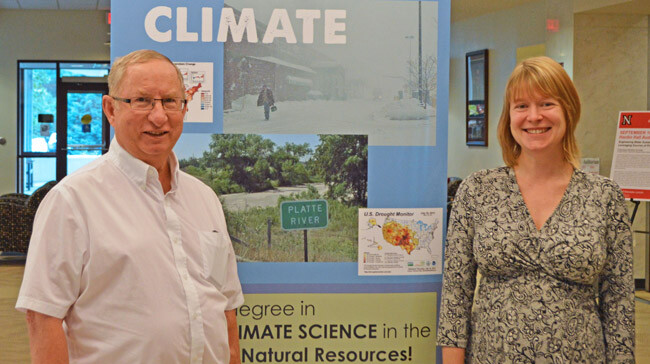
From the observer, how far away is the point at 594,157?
8.36 metres

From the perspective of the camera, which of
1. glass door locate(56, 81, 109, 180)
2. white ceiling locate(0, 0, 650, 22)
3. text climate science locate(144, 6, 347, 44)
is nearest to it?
text climate science locate(144, 6, 347, 44)

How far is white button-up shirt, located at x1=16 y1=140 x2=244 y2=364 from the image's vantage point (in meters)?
1.69

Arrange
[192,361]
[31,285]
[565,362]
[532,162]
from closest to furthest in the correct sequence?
[31,285]
[192,361]
[565,362]
[532,162]

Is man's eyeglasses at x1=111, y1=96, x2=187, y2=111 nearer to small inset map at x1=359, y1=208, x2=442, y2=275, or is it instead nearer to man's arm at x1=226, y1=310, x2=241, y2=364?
man's arm at x1=226, y1=310, x2=241, y2=364

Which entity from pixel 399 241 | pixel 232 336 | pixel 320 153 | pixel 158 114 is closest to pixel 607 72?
pixel 399 241

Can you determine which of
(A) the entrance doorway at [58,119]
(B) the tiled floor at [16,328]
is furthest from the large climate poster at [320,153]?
(A) the entrance doorway at [58,119]

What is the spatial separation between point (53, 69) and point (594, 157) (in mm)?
10068

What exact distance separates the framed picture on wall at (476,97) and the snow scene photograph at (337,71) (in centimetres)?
999

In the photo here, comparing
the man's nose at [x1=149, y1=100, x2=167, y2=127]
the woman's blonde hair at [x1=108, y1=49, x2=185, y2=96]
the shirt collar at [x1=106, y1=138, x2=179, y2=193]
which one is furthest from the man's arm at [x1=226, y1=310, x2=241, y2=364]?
the woman's blonde hair at [x1=108, y1=49, x2=185, y2=96]

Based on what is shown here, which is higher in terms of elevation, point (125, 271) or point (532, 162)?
point (532, 162)

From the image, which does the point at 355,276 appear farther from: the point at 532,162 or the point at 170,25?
the point at 170,25

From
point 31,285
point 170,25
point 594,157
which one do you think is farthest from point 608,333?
point 594,157

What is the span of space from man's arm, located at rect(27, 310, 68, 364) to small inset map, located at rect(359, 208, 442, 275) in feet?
4.22

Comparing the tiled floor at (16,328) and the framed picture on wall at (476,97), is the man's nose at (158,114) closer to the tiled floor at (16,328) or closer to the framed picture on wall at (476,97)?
the tiled floor at (16,328)
